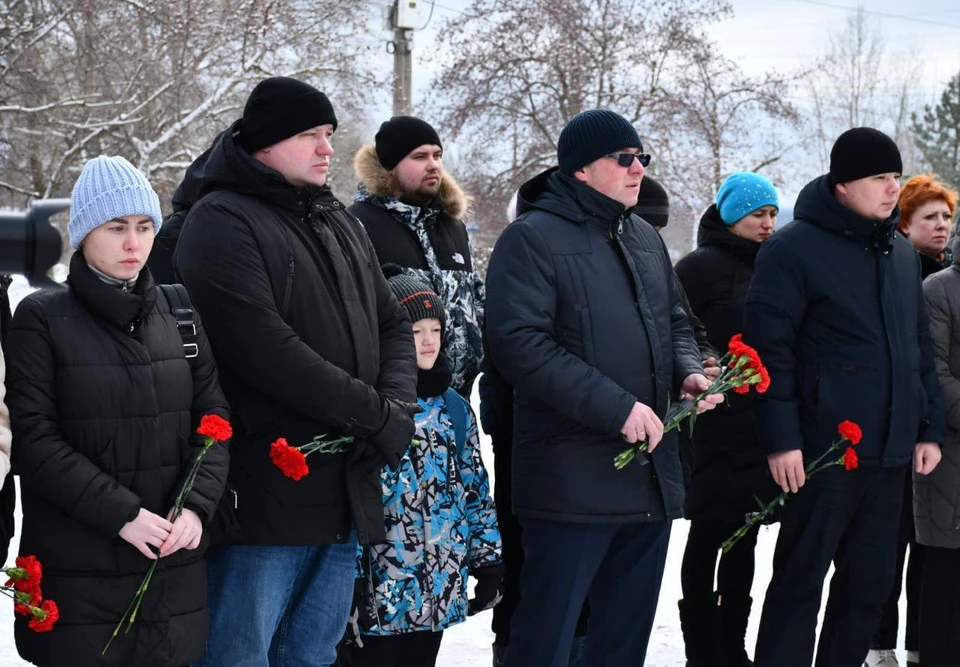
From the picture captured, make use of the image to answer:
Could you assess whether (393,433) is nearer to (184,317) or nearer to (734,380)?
(184,317)

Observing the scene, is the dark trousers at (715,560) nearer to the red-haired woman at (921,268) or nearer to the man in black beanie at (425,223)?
the red-haired woman at (921,268)

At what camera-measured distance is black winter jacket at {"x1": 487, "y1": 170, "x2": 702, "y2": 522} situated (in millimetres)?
3574

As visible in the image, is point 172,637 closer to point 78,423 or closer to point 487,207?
point 78,423

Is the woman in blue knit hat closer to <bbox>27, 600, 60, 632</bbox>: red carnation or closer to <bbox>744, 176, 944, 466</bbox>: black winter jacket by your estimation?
<bbox>744, 176, 944, 466</bbox>: black winter jacket

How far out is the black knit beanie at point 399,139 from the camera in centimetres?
443

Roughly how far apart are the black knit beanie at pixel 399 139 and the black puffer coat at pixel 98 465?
1.64m

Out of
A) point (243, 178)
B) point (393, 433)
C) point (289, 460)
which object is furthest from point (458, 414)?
point (243, 178)

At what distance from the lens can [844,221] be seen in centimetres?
410

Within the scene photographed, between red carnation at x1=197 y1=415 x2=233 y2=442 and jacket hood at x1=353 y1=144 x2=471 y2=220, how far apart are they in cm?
173

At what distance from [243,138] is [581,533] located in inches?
61.1

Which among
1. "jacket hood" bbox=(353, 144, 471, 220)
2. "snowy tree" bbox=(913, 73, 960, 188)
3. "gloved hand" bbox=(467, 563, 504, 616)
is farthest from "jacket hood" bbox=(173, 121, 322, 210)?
"snowy tree" bbox=(913, 73, 960, 188)

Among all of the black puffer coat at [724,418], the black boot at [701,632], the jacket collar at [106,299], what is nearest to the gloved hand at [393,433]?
the jacket collar at [106,299]

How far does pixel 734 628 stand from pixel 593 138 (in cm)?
209

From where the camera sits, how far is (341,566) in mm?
3332
